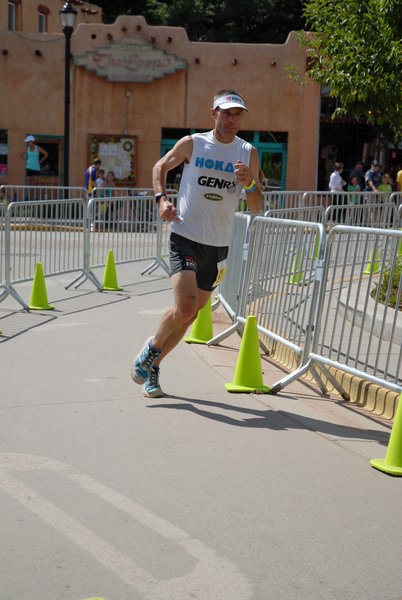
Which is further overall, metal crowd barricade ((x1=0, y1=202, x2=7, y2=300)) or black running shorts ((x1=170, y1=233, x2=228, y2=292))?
metal crowd barricade ((x1=0, y1=202, x2=7, y2=300))

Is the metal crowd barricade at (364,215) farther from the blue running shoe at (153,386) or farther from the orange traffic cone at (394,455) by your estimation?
the orange traffic cone at (394,455)

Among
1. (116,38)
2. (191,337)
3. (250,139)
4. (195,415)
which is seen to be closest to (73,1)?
(116,38)

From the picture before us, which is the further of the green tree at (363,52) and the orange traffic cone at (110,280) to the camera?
the orange traffic cone at (110,280)

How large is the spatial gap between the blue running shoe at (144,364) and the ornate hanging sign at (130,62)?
24438 millimetres

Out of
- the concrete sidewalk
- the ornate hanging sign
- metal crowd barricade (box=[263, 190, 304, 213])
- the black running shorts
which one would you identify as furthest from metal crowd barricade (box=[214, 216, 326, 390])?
the ornate hanging sign

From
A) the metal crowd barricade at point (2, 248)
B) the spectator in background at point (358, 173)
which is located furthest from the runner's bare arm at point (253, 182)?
the spectator in background at point (358, 173)

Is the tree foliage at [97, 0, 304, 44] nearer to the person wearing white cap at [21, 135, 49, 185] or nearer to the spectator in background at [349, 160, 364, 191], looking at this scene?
the spectator in background at [349, 160, 364, 191]

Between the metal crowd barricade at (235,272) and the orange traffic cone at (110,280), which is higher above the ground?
the metal crowd barricade at (235,272)

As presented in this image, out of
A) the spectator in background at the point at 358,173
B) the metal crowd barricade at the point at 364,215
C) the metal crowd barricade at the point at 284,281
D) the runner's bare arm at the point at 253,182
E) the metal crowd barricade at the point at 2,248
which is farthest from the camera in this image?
the spectator in background at the point at 358,173

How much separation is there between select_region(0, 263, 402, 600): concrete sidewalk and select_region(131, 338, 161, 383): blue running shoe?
0.22 m

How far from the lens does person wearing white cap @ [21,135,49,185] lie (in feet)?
93.9

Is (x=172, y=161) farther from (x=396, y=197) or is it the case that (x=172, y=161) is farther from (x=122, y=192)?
(x=122, y=192)

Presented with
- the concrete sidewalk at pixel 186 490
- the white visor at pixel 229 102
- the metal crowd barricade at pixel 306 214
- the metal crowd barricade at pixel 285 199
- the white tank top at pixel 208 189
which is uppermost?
the white visor at pixel 229 102

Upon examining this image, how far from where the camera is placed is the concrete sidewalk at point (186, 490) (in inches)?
153
